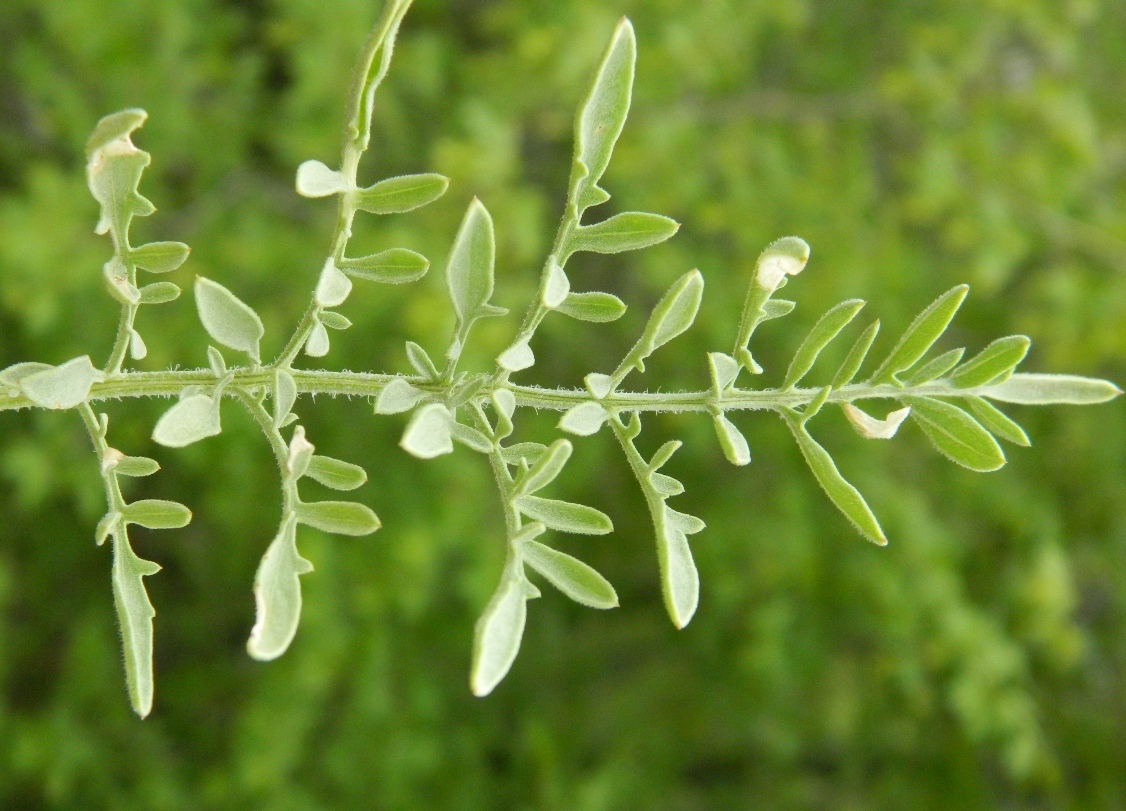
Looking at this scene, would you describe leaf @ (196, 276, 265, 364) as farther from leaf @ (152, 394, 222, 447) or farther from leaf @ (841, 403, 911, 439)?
leaf @ (841, 403, 911, 439)

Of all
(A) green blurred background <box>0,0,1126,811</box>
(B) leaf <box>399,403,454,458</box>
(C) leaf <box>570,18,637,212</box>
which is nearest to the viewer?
(B) leaf <box>399,403,454,458</box>

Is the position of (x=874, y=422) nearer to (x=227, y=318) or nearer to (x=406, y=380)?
(x=406, y=380)

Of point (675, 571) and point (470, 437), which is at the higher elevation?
point (470, 437)

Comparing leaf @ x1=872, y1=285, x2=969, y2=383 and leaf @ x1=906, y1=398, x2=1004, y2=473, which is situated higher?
leaf @ x1=872, y1=285, x2=969, y2=383

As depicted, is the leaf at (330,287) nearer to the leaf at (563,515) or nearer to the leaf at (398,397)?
the leaf at (398,397)

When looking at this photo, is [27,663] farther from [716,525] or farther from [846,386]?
[846,386]

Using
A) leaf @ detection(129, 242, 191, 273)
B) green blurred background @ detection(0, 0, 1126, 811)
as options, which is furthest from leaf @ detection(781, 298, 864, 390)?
green blurred background @ detection(0, 0, 1126, 811)

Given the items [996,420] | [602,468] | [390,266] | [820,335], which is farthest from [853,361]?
[602,468]
